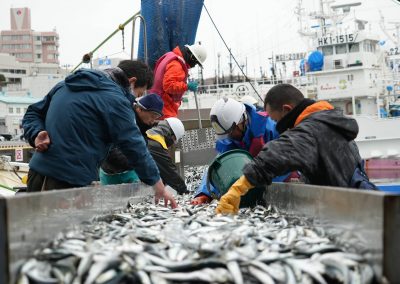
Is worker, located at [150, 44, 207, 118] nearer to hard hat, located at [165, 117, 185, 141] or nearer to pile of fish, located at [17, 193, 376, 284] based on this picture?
hard hat, located at [165, 117, 185, 141]

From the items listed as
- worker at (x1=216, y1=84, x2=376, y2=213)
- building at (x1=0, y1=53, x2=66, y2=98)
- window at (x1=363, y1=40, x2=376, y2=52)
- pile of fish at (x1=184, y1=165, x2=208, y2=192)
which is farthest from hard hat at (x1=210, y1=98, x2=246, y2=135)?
building at (x1=0, y1=53, x2=66, y2=98)

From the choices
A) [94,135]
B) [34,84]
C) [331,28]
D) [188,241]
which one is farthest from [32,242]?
[34,84]

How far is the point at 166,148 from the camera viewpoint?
8.42 m

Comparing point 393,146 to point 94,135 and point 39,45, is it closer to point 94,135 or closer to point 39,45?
point 94,135

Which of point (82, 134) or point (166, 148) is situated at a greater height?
point (82, 134)

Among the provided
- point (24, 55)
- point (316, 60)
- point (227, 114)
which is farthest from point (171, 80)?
point (24, 55)

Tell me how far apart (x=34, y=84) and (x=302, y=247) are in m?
77.3

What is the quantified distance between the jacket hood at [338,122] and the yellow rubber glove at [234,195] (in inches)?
29.7

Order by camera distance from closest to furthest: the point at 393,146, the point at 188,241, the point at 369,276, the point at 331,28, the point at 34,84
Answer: the point at 369,276 → the point at 188,241 → the point at 393,146 → the point at 331,28 → the point at 34,84

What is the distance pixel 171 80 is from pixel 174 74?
0.40ft

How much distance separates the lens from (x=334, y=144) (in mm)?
4906

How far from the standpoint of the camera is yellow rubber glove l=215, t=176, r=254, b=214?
16.3 ft

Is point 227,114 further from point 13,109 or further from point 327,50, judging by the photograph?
point 13,109

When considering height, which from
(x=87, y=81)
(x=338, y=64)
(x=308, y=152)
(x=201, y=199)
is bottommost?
(x=201, y=199)
